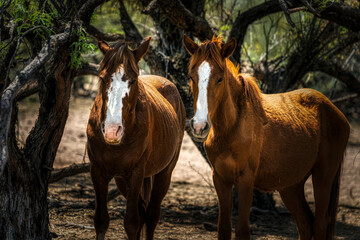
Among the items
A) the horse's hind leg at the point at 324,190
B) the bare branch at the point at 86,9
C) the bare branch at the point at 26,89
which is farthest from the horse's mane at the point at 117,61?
the horse's hind leg at the point at 324,190

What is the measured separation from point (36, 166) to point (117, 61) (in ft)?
4.55

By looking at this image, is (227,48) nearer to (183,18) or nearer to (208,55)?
(208,55)

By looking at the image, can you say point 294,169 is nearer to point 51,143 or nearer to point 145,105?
point 145,105

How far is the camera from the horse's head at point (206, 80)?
11.9 ft

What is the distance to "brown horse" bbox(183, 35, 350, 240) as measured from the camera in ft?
12.9

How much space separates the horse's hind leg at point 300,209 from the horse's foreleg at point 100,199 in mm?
2154

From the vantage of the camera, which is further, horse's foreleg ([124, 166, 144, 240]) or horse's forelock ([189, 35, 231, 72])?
horse's foreleg ([124, 166, 144, 240])

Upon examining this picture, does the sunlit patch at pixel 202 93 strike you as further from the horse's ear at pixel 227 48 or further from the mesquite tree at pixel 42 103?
the mesquite tree at pixel 42 103

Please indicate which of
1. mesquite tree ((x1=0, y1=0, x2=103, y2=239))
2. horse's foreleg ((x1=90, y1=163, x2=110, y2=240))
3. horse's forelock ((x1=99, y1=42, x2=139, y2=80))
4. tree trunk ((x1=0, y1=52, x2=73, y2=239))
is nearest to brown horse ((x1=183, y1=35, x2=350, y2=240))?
horse's forelock ((x1=99, y1=42, x2=139, y2=80))

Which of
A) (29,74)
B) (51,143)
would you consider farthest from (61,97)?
(29,74)

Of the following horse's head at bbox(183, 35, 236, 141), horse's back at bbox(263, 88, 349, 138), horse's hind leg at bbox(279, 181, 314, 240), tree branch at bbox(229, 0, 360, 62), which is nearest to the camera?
horse's head at bbox(183, 35, 236, 141)

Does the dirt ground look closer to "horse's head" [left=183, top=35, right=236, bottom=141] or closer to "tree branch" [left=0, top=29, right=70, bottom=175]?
"horse's head" [left=183, top=35, right=236, bottom=141]

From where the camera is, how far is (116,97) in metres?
3.62

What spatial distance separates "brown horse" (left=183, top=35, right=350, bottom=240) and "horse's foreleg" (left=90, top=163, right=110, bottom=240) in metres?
1.06
